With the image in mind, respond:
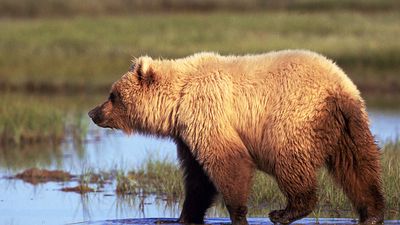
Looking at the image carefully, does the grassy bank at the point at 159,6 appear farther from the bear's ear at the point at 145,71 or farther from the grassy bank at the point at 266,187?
the bear's ear at the point at 145,71

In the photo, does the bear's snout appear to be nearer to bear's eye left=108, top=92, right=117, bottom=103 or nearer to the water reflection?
bear's eye left=108, top=92, right=117, bottom=103

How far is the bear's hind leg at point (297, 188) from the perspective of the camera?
8281 millimetres

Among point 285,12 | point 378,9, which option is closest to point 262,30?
point 285,12

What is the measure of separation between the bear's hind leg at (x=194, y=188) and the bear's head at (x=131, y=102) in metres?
0.42

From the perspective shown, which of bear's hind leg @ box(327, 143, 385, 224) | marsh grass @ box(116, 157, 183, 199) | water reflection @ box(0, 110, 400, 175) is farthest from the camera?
water reflection @ box(0, 110, 400, 175)

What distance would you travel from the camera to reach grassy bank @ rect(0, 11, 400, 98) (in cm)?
2514

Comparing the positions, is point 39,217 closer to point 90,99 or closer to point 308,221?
point 308,221

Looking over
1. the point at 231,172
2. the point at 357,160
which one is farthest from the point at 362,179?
the point at 231,172

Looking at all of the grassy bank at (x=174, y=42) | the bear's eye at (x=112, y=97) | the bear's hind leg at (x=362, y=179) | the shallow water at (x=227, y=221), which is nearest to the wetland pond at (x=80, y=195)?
the shallow water at (x=227, y=221)

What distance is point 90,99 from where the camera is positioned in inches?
903

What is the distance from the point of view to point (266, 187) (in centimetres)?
1046

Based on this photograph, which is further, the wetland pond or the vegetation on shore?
the wetland pond

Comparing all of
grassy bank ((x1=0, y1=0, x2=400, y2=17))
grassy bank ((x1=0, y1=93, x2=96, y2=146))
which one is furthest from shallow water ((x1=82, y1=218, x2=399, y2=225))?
grassy bank ((x1=0, y1=0, x2=400, y2=17))

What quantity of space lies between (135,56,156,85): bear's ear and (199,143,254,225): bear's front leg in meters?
0.86
